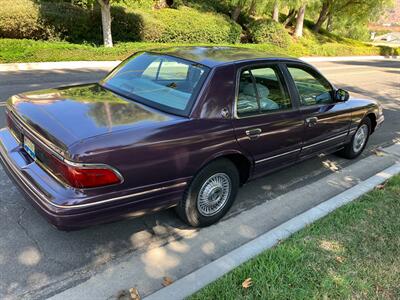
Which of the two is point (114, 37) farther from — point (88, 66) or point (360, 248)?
point (360, 248)

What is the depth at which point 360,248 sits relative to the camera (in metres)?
3.52

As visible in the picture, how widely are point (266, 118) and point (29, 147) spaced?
87.9 inches

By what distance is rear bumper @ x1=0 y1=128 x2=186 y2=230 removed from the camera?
2834mm

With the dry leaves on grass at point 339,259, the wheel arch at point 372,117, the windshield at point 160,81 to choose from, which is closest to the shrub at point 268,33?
the wheel arch at point 372,117

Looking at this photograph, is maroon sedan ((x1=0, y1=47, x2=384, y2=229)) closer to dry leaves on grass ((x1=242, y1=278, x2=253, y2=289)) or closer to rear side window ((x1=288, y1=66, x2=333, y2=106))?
rear side window ((x1=288, y1=66, x2=333, y2=106))

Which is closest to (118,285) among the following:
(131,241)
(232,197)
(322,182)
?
(131,241)

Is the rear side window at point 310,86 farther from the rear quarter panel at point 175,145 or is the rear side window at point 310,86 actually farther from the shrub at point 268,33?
the shrub at point 268,33

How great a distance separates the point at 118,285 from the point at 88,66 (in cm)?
1327

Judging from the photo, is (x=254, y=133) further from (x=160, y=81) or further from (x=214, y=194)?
(x=160, y=81)

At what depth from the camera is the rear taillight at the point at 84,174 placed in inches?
110

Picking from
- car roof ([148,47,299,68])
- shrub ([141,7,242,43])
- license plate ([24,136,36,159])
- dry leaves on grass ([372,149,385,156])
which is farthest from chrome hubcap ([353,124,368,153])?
shrub ([141,7,242,43])

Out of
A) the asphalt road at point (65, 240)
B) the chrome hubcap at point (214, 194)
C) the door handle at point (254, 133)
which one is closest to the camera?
the asphalt road at point (65, 240)

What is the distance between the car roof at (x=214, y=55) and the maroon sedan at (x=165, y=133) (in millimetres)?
12

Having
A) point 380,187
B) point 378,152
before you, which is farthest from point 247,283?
point 378,152
